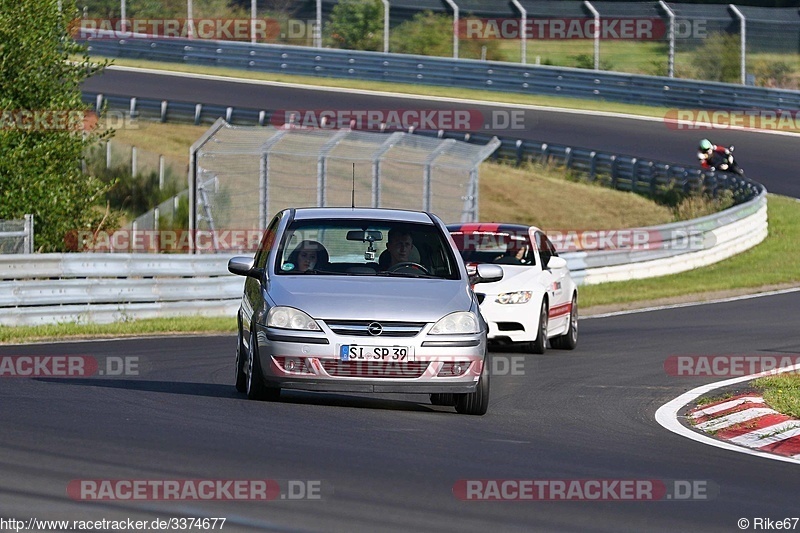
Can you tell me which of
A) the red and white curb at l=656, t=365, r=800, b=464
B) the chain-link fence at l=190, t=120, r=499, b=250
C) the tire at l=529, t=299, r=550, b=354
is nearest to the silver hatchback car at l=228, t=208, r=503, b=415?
the red and white curb at l=656, t=365, r=800, b=464

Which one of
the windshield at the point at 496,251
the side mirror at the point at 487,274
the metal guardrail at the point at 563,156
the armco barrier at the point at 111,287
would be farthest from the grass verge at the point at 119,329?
the metal guardrail at the point at 563,156

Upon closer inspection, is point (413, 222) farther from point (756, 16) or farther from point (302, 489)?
point (756, 16)

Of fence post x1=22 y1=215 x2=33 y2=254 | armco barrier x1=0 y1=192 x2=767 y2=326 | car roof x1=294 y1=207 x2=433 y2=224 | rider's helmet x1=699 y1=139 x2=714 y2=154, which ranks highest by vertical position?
car roof x1=294 y1=207 x2=433 y2=224

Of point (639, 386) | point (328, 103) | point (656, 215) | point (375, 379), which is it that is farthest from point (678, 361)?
point (328, 103)

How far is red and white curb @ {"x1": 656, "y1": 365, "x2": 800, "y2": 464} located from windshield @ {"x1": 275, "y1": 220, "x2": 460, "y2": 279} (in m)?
2.13

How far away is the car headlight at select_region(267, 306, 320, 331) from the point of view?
10.2 m

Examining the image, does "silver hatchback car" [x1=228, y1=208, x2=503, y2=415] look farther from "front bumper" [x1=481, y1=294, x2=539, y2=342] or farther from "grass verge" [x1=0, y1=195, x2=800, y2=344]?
"grass verge" [x1=0, y1=195, x2=800, y2=344]

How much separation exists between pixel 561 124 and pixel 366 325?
3196 cm

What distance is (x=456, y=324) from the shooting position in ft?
34.1

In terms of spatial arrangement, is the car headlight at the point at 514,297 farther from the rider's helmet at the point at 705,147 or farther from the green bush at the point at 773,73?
the green bush at the point at 773,73

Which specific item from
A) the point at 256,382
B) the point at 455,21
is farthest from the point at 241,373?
the point at 455,21

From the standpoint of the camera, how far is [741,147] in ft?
130

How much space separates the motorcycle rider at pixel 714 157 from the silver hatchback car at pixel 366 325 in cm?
2505

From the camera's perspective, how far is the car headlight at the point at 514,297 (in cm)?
1606
